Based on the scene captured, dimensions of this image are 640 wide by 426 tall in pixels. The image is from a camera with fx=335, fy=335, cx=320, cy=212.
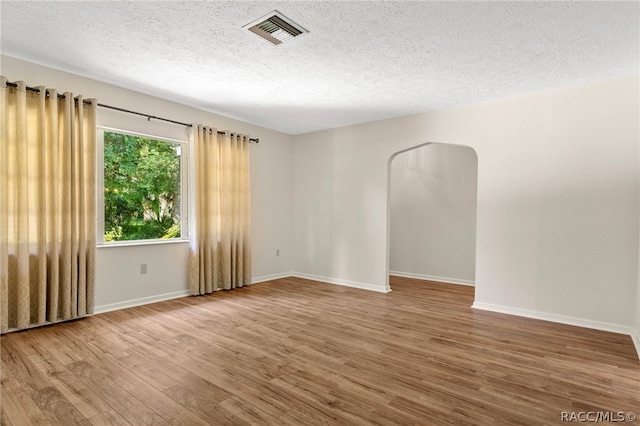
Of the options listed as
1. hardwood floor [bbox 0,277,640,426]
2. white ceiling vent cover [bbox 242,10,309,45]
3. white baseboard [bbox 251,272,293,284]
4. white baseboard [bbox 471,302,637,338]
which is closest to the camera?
hardwood floor [bbox 0,277,640,426]

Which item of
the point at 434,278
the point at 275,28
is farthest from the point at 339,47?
the point at 434,278

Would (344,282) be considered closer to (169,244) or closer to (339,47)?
(169,244)

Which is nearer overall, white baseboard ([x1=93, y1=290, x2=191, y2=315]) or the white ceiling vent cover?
the white ceiling vent cover

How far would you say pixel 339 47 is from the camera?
9.61ft

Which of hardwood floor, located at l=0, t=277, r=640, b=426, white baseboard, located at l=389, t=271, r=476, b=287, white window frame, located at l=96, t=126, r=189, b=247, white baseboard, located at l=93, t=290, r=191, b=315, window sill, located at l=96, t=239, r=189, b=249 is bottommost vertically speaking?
white baseboard, located at l=389, t=271, r=476, b=287

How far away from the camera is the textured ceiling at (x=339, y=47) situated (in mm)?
2387

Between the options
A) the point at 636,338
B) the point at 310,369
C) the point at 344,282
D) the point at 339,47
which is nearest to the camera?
the point at 310,369

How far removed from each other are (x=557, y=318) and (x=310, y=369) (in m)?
2.96

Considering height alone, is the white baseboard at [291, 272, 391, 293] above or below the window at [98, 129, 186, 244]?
below

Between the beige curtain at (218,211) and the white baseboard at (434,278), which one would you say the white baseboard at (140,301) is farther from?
the white baseboard at (434,278)

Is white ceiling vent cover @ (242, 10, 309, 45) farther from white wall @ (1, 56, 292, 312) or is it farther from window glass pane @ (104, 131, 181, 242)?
window glass pane @ (104, 131, 181, 242)

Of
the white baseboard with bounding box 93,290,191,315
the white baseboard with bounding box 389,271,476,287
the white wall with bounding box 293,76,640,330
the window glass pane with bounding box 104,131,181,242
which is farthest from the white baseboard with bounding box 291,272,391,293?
the window glass pane with bounding box 104,131,181,242

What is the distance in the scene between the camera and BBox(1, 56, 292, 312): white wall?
3.74 m

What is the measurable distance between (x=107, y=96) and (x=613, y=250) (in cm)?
578
